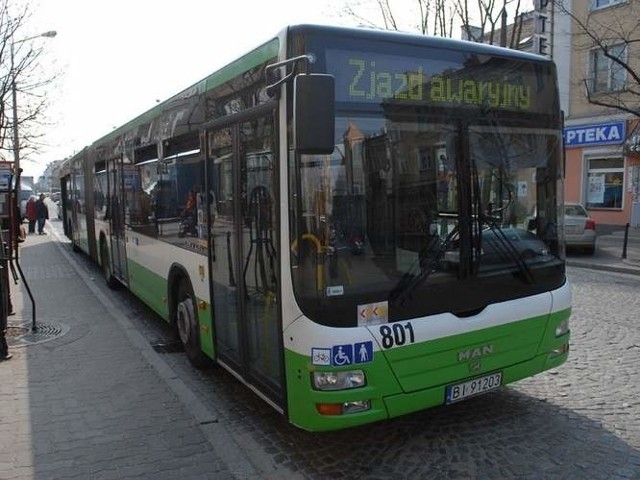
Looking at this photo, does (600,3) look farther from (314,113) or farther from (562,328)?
(314,113)

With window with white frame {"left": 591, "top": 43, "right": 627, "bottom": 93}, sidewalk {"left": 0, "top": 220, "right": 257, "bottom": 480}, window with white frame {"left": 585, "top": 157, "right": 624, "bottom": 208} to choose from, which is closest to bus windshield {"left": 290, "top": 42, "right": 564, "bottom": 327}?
sidewalk {"left": 0, "top": 220, "right": 257, "bottom": 480}

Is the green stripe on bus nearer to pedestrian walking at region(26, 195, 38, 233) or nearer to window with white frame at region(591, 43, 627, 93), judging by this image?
window with white frame at region(591, 43, 627, 93)

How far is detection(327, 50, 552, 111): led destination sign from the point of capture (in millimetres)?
3480

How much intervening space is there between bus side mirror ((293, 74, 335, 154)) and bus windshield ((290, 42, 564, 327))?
0.27 meters

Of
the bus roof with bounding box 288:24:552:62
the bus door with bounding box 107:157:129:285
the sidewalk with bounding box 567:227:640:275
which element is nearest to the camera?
the bus roof with bounding box 288:24:552:62

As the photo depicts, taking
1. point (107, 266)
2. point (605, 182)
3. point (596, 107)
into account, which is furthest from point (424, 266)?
point (596, 107)

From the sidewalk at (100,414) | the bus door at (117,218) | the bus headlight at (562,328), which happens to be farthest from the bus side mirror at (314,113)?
the bus door at (117,218)

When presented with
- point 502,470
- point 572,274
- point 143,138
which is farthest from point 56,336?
point 572,274

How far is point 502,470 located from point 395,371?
0.98 metres

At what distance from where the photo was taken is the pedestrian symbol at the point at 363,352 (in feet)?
11.3

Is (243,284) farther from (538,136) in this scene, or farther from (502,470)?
(538,136)

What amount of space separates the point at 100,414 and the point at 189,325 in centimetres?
135

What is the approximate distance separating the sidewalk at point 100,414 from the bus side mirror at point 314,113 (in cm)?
222

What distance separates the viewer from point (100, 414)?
4.74 metres
